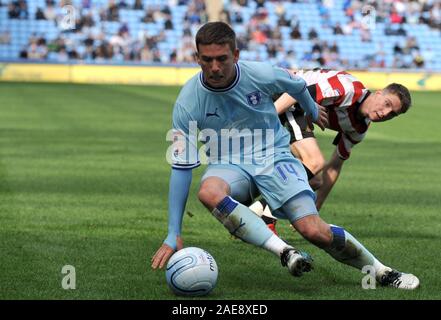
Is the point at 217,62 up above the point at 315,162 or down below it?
above

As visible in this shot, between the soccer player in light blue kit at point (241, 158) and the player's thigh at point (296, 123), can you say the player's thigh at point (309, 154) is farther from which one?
the soccer player in light blue kit at point (241, 158)

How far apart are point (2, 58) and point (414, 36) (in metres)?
19.7

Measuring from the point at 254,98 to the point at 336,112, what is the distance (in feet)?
7.17

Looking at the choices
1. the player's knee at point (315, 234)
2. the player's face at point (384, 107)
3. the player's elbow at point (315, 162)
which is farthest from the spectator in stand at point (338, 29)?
the player's knee at point (315, 234)

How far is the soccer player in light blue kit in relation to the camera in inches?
261

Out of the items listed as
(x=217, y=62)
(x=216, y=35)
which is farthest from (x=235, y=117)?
(x=216, y=35)

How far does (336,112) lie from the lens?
8.89 meters

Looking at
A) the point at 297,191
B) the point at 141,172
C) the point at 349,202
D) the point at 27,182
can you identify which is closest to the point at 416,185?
the point at 349,202

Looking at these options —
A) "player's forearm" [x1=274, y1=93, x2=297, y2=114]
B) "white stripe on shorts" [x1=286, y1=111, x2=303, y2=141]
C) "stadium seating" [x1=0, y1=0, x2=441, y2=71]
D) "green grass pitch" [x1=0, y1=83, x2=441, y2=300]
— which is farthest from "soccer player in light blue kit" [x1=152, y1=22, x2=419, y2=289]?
"stadium seating" [x1=0, y1=0, x2=441, y2=71]

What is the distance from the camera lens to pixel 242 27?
1880 inches

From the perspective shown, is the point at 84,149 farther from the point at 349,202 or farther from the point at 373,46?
the point at 373,46

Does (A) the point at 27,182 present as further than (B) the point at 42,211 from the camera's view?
Yes

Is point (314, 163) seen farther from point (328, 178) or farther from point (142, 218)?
point (142, 218)

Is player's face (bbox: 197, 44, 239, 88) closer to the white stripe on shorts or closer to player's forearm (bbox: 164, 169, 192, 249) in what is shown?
player's forearm (bbox: 164, 169, 192, 249)
